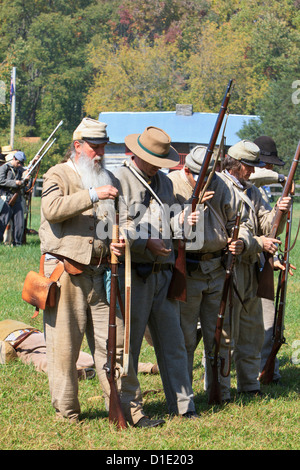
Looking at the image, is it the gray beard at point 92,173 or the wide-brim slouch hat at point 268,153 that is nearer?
the gray beard at point 92,173

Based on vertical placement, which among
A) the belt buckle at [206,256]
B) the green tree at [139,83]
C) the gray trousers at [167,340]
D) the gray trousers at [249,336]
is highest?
the belt buckle at [206,256]

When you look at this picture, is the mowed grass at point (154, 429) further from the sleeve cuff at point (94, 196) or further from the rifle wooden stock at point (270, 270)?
the sleeve cuff at point (94, 196)

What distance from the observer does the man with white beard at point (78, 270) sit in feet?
17.8

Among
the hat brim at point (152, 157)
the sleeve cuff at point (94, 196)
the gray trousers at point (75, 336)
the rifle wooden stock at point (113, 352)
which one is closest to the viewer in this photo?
the sleeve cuff at point (94, 196)

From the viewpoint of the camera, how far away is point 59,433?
5.36m

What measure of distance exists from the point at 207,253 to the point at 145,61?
54688 millimetres

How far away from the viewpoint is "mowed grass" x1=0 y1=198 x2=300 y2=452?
17.2 feet

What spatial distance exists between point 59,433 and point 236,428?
1370mm

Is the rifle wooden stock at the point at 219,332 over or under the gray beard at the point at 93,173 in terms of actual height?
under

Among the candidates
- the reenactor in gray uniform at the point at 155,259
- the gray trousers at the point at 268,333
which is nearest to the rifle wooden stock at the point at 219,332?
the reenactor in gray uniform at the point at 155,259

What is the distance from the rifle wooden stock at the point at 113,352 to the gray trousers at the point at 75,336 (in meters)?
0.10

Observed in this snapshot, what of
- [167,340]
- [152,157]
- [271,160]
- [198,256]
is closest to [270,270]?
[198,256]

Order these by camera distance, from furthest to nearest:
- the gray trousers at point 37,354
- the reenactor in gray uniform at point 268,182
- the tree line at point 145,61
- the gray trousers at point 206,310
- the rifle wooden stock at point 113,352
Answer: the tree line at point 145,61 → the reenactor in gray uniform at point 268,182 → the gray trousers at point 37,354 → the gray trousers at point 206,310 → the rifle wooden stock at point 113,352

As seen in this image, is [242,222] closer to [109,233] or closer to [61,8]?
[109,233]
